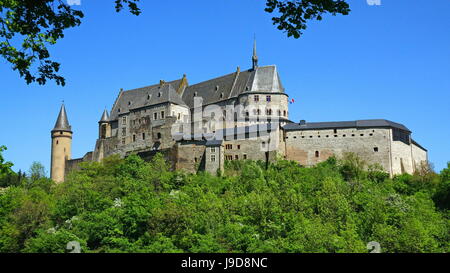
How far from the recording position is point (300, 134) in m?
56.7

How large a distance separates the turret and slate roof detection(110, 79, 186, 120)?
78 centimetres

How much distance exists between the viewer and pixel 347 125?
5597 cm

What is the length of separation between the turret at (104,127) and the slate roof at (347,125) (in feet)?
79.6

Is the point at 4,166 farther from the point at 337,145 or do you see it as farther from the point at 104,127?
the point at 104,127

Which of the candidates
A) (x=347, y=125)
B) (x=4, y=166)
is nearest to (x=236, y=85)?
(x=347, y=125)

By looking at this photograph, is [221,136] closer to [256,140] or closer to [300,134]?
[256,140]

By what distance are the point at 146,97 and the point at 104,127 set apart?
280 inches

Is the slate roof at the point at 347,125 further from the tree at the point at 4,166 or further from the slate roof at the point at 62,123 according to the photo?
the tree at the point at 4,166

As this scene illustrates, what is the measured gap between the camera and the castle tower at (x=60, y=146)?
68.8 meters

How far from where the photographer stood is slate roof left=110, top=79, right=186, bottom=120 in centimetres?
6731

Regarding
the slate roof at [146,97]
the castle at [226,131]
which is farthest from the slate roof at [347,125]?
the slate roof at [146,97]

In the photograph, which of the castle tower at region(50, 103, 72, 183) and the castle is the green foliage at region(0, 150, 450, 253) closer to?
the castle
